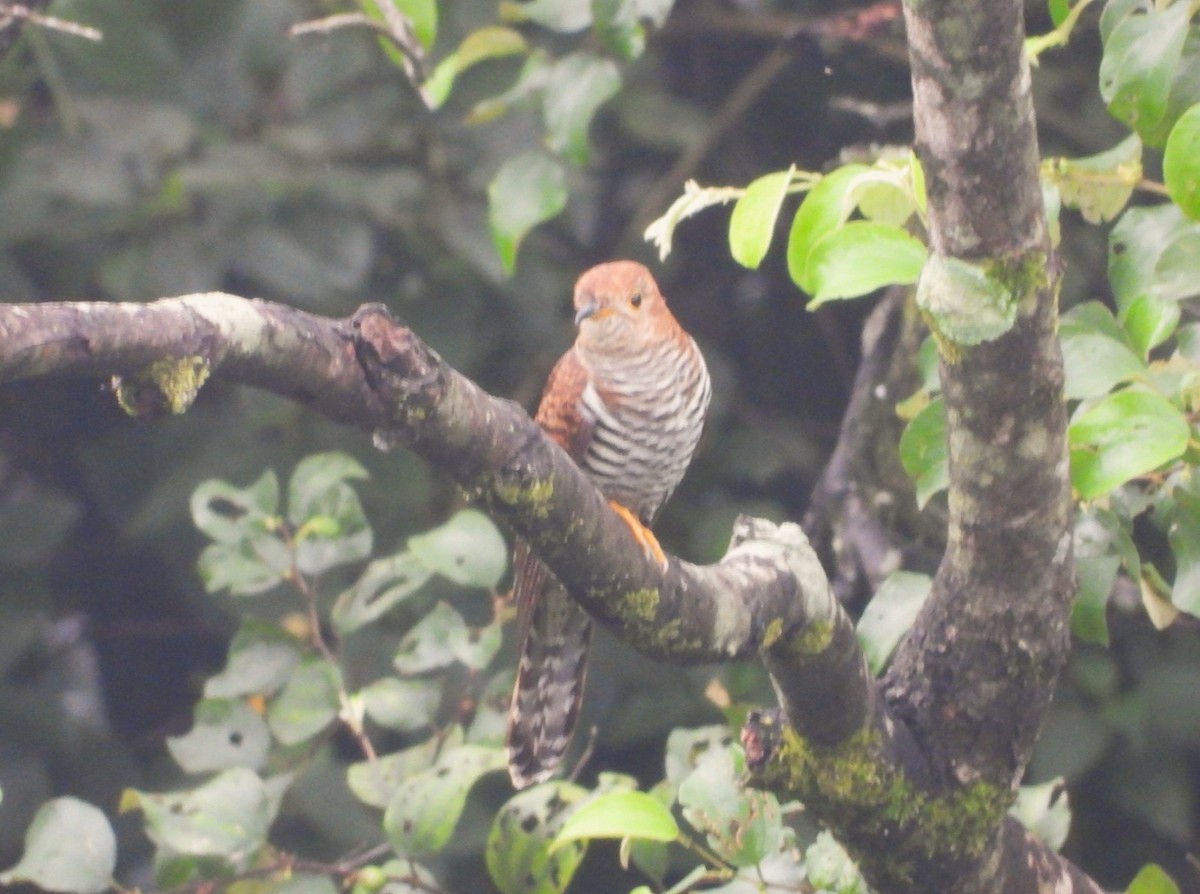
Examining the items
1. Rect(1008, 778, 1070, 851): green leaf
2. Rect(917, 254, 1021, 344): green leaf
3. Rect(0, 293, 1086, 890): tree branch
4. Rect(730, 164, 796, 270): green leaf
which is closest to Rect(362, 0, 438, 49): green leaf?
Rect(730, 164, 796, 270): green leaf

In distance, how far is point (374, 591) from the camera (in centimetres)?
259

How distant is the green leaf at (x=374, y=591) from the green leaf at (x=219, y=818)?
1.20 feet

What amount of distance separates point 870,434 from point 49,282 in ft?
6.38

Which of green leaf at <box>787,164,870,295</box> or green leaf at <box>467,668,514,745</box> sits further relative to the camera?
green leaf at <box>467,668,514,745</box>

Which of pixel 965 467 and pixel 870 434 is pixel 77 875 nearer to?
pixel 965 467

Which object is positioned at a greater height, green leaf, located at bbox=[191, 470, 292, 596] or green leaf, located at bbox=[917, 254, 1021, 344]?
green leaf, located at bbox=[917, 254, 1021, 344]

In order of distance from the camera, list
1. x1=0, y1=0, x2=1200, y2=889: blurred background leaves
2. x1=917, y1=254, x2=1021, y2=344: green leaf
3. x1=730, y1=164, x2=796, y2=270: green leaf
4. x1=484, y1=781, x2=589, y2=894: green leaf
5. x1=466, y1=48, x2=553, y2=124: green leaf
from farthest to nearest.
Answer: x1=0, y1=0, x2=1200, y2=889: blurred background leaves → x1=466, y1=48, x2=553, y2=124: green leaf → x1=484, y1=781, x2=589, y2=894: green leaf → x1=730, y1=164, x2=796, y2=270: green leaf → x1=917, y1=254, x2=1021, y2=344: green leaf

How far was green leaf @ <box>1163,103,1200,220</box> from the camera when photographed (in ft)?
5.18

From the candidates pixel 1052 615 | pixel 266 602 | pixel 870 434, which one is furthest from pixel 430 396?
pixel 266 602

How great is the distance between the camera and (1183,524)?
1.75m

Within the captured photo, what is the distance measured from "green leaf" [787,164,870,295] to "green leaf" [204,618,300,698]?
1.25 m

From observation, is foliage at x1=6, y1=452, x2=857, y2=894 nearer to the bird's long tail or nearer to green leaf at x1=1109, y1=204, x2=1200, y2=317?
the bird's long tail

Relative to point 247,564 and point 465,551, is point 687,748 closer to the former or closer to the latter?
point 465,551

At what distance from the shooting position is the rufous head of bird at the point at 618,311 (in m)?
2.73
